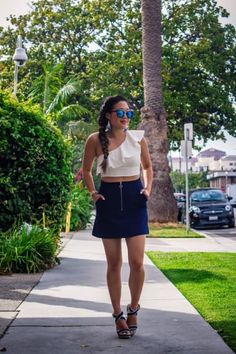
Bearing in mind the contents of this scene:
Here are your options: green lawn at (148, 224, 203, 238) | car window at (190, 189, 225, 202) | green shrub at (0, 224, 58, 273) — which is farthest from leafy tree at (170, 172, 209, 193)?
green shrub at (0, 224, 58, 273)

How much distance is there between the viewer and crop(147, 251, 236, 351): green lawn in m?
5.82

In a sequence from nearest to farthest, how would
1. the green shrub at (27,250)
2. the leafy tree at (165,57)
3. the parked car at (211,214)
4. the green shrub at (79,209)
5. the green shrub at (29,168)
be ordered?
the green shrub at (27,250) → the green shrub at (29,168) → the green shrub at (79,209) → the parked car at (211,214) → the leafy tree at (165,57)

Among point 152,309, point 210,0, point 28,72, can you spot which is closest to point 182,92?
point 210,0

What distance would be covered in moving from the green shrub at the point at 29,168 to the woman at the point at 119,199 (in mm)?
5139

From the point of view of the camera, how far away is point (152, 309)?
6391mm

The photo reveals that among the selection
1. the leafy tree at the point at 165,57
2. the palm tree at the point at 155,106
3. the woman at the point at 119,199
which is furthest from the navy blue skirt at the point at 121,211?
the leafy tree at the point at 165,57

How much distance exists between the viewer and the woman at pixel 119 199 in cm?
514

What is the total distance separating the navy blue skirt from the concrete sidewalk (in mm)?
835

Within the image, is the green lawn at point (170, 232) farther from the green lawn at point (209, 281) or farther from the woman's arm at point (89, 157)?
the woman's arm at point (89, 157)

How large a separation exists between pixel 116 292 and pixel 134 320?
0.87 ft

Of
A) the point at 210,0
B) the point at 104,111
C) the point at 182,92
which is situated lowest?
the point at 104,111

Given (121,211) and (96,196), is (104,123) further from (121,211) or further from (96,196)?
(121,211)

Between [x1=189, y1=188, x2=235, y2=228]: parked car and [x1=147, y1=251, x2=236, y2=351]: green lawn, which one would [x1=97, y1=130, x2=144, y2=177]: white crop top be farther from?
[x1=189, y1=188, x2=235, y2=228]: parked car

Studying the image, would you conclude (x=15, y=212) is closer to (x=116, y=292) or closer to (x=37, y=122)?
(x=37, y=122)
